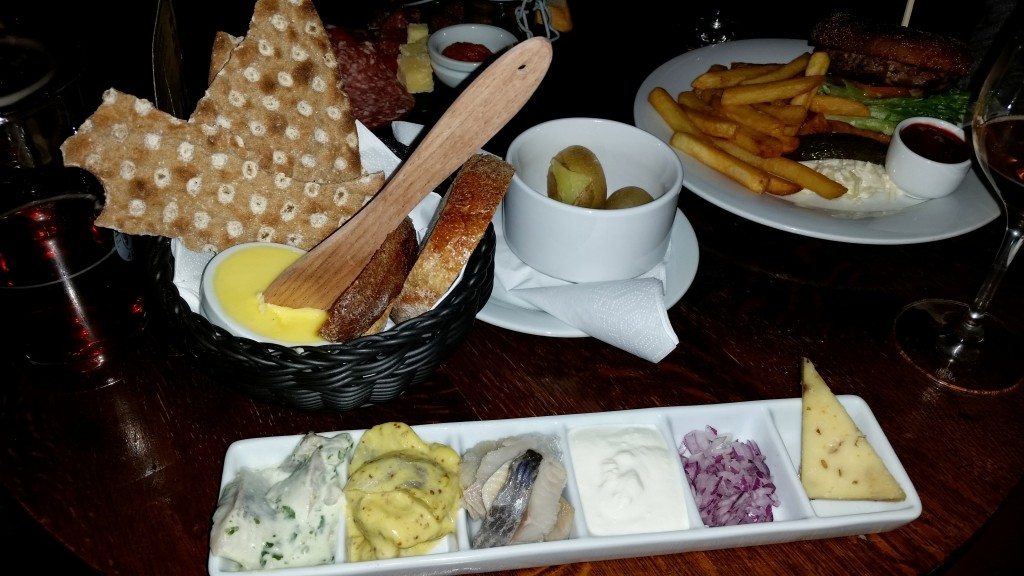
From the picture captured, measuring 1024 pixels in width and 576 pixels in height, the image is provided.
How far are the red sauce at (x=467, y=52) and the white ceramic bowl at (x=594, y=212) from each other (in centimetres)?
80

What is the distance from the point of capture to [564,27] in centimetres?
280

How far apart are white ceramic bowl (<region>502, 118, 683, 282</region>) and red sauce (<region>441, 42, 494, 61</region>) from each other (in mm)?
796

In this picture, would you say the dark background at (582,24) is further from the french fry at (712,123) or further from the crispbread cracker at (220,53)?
the crispbread cracker at (220,53)

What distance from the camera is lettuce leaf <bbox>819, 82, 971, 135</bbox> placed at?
2.57 m

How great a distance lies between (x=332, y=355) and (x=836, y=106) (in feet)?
6.39

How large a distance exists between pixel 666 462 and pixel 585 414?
0.54 ft

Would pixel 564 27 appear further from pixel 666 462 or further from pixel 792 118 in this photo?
pixel 666 462

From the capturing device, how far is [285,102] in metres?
1.44

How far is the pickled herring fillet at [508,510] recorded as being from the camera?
1.14 meters

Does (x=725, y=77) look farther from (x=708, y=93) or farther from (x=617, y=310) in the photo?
(x=617, y=310)

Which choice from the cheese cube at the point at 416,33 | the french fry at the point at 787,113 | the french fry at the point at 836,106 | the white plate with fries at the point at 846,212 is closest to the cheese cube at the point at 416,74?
the cheese cube at the point at 416,33

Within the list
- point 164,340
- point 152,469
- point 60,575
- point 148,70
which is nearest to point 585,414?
point 152,469

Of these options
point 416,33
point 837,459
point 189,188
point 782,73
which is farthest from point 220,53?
point 782,73

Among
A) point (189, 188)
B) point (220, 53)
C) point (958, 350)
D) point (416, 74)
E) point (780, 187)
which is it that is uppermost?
→ point (220, 53)
